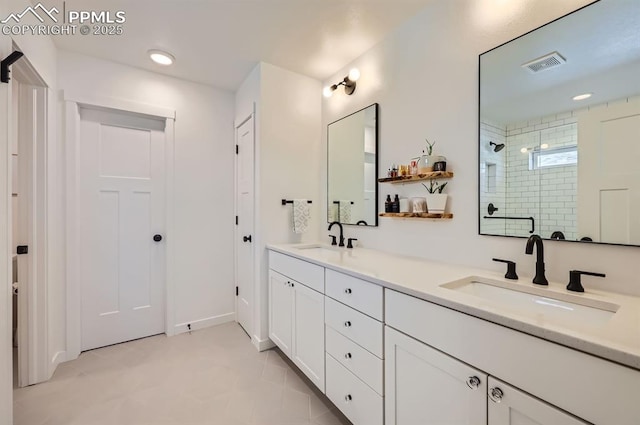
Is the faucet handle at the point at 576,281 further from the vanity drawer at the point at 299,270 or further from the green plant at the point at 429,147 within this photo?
the vanity drawer at the point at 299,270

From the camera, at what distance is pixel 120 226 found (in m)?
2.48

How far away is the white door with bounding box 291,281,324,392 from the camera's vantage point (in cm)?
167

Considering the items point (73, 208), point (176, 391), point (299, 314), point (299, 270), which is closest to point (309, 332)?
point (299, 314)

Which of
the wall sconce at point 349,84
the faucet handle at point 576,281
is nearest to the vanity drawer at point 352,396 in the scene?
the faucet handle at point 576,281

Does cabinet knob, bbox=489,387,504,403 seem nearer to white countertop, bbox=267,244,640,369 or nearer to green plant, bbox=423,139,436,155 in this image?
white countertop, bbox=267,244,640,369

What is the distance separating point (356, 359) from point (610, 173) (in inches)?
54.1

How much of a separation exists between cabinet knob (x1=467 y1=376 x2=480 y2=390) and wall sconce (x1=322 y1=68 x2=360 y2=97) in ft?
7.10

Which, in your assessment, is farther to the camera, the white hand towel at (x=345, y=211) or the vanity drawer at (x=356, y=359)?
the white hand towel at (x=345, y=211)

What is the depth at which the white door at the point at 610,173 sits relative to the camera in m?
1.01

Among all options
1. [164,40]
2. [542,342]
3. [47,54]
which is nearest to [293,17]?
[164,40]

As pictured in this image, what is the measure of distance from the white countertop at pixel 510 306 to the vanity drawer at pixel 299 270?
0.07 metres

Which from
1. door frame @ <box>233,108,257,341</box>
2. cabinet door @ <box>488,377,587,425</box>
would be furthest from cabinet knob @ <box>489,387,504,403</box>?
door frame @ <box>233,108,257,341</box>

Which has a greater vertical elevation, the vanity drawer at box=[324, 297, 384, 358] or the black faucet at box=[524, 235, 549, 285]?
the black faucet at box=[524, 235, 549, 285]

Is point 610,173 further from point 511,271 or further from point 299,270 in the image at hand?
point 299,270
